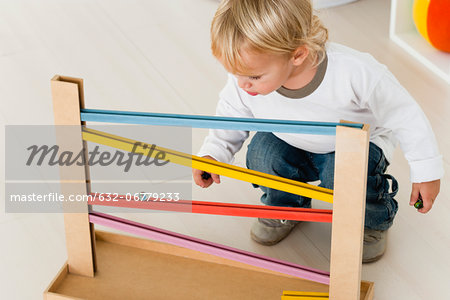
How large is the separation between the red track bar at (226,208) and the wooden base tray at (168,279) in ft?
0.54

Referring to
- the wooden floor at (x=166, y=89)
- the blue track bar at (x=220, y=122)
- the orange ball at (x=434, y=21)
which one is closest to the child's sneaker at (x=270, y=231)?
the wooden floor at (x=166, y=89)

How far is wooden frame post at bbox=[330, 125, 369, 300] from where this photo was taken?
3.05 ft

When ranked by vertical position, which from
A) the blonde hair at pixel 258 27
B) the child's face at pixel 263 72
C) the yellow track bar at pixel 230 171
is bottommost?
the yellow track bar at pixel 230 171

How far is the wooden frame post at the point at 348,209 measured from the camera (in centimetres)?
93

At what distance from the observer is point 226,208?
1.05 meters

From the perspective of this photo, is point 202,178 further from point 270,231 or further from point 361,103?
point 361,103

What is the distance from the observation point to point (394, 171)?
4.88 ft

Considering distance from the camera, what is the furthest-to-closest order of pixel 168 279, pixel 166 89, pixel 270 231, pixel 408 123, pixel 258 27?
pixel 166 89 < pixel 270 231 < pixel 168 279 < pixel 408 123 < pixel 258 27

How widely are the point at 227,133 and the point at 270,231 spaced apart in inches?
8.4

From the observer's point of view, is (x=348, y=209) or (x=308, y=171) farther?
(x=308, y=171)

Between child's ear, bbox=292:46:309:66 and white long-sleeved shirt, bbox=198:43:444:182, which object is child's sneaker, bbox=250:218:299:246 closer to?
white long-sleeved shirt, bbox=198:43:444:182

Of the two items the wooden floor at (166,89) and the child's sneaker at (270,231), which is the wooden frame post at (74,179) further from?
the child's sneaker at (270,231)

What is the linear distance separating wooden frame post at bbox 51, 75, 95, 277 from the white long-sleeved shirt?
28 cm

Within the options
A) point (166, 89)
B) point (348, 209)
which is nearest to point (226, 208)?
point (348, 209)
